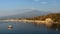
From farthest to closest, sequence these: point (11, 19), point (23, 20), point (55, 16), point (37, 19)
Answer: point (11, 19) → point (23, 20) → point (37, 19) → point (55, 16)

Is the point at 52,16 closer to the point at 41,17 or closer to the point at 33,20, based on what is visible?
the point at 41,17

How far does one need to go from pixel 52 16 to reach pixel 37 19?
8.60 meters

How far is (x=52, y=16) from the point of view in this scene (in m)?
74.4

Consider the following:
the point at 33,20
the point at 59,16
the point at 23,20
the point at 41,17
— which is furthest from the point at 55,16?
the point at 23,20

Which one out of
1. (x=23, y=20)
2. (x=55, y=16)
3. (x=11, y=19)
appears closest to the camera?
(x=55, y=16)

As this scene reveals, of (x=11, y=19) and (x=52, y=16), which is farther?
(x=11, y=19)

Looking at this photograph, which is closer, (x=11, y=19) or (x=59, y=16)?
(x=59, y=16)

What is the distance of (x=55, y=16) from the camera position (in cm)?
7250

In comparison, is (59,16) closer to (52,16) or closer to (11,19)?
(52,16)

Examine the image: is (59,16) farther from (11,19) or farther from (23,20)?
(11,19)

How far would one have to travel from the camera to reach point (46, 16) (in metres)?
76.2

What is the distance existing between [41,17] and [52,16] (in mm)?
5837

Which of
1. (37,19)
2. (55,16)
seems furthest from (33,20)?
(55,16)

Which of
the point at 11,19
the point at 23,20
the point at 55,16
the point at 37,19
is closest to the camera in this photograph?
the point at 55,16
